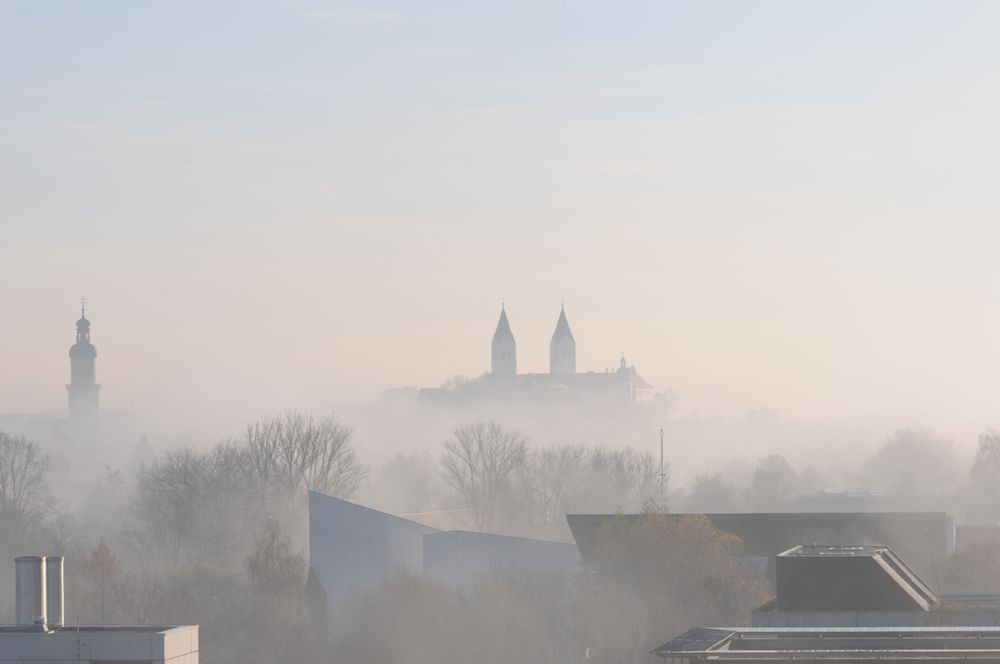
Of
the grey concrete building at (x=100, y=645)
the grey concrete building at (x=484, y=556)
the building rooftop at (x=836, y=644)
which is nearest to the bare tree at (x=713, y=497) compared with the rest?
the grey concrete building at (x=484, y=556)

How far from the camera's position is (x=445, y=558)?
64562 millimetres

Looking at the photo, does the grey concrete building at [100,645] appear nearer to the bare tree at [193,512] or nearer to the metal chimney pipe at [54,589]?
the metal chimney pipe at [54,589]

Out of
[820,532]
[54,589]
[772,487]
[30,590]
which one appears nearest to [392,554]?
[820,532]

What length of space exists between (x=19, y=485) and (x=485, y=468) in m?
29.5

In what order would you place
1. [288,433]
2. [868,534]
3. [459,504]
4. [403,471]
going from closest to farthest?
[868,534] → [288,433] → [459,504] → [403,471]

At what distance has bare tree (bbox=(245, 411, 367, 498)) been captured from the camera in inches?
3775

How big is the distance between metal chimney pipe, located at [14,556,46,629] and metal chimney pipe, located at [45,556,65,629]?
413 millimetres

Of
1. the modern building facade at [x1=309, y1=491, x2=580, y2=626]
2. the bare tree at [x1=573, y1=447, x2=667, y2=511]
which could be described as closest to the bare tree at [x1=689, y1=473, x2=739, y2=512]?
the bare tree at [x1=573, y1=447, x2=667, y2=511]

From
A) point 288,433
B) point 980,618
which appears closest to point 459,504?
point 288,433

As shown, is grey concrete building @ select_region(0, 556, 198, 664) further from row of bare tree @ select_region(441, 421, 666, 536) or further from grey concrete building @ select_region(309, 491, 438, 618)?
row of bare tree @ select_region(441, 421, 666, 536)

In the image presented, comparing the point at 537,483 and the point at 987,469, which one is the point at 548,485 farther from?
the point at 987,469

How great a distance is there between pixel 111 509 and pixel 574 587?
6835 centimetres

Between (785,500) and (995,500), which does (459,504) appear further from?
(995,500)

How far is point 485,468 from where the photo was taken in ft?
373
